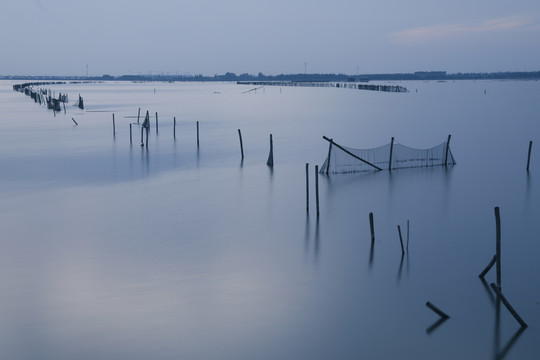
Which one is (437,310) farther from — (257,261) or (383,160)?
(383,160)

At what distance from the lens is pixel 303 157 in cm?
3238

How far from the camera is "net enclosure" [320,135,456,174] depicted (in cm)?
2434

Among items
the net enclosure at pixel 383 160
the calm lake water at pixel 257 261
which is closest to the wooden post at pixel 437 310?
the calm lake water at pixel 257 261

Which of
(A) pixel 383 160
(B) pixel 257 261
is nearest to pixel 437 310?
(B) pixel 257 261

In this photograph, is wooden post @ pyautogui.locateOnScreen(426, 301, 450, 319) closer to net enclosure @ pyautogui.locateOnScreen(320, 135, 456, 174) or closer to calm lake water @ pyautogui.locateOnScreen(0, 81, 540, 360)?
calm lake water @ pyautogui.locateOnScreen(0, 81, 540, 360)

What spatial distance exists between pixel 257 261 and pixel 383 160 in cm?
1213

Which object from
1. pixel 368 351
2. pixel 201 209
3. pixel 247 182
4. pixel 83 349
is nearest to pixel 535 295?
pixel 368 351

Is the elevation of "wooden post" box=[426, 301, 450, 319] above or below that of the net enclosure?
below

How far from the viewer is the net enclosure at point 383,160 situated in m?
24.3

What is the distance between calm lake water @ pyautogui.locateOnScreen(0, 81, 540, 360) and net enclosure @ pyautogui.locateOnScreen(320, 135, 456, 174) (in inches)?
28.5

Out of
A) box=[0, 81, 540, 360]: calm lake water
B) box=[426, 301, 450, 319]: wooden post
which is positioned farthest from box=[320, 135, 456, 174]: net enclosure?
box=[426, 301, 450, 319]: wooden post

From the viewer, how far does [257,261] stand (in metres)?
14.3

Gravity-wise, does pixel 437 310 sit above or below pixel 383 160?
below

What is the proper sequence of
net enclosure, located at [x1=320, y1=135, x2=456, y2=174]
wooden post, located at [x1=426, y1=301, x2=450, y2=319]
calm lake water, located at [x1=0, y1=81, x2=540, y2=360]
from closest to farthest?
calm lake water, located at [x1=0, y1=81, x2=540, y2=360] → wooden post, located at [x1=426, y1=301, x2=450, y2=319] → net enclosure, located at [x1=320, y1=135, x2=456, y2=174]
